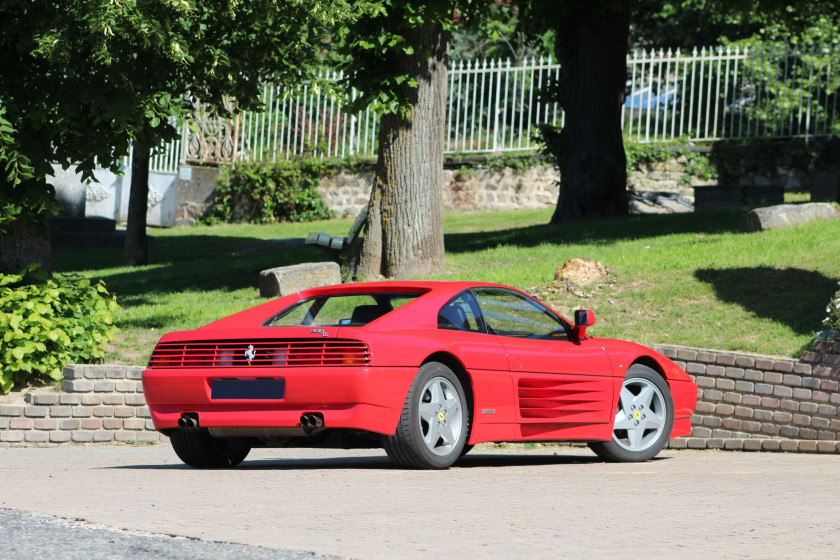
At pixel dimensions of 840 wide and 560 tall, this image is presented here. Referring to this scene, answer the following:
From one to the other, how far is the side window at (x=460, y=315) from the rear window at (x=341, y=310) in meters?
0.25

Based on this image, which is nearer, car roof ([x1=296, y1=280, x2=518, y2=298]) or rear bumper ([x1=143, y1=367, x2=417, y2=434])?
rear bumper ([x1=143, y1=367, x2=417, y2=434])

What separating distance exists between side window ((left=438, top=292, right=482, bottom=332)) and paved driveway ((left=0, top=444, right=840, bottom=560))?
2.97 ft

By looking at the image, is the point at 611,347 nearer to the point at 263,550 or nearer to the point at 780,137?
the point at 263,550

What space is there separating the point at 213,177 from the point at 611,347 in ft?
67.8

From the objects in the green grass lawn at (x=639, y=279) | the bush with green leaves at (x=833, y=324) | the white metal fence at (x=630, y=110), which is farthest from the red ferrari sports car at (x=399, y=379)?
the white metal fence at (x=630, y=110)

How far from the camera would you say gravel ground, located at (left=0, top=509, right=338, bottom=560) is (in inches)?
168

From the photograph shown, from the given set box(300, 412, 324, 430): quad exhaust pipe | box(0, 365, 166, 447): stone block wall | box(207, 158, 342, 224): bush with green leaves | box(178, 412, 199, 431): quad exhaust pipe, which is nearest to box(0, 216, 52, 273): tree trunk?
box(0, 365, 166, 447): stone block wall

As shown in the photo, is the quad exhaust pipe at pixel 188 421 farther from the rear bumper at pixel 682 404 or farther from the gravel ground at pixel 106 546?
the rear bumper at pixel 682 404

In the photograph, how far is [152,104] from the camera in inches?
465

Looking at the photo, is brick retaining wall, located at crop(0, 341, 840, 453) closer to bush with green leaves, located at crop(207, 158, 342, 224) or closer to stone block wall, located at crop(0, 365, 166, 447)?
stone block wall, located at crop(0, 365, 166, 447)

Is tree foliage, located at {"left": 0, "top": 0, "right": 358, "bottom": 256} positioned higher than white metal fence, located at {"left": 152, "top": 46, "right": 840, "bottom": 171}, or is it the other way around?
white metal fence, located at {"left": 152, "top": 46, "right": 840, "bottom": 171}

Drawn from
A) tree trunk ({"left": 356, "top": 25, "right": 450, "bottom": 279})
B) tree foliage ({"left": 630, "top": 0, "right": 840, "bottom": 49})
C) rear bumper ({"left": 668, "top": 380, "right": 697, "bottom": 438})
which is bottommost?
rear bumper ({"left": 668, "top": 380, "right": 697, "bottom": 438})

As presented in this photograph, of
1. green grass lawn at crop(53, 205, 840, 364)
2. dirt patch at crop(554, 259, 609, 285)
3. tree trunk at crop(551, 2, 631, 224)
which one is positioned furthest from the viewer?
tree trunk at crop(551, 2, 631, 224)

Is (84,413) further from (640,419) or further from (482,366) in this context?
(640,419)
